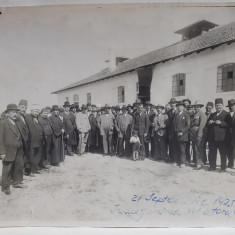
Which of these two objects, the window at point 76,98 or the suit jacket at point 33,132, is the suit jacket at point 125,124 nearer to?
the window at point 76,98

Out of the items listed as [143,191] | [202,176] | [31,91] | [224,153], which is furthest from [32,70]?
[224,153]

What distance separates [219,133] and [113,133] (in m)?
1.64

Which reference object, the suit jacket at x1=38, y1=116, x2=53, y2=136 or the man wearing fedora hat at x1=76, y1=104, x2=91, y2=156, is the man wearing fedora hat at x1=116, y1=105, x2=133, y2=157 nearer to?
the man wearing fedora hat at x1=76, y1=104, x2=91, y2=156

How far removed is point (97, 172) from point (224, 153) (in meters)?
1.45

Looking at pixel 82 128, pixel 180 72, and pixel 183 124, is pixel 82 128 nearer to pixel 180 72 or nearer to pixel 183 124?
pixel 183 124

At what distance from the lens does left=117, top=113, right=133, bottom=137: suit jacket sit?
344 centimetres

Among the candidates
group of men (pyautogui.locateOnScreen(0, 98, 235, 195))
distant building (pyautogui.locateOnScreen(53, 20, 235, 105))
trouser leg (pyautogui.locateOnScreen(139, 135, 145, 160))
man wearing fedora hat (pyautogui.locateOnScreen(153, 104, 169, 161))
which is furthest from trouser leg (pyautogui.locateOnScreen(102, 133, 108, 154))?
distant building (pyautogui.locateOnScreen(53, 20, 235, 105))

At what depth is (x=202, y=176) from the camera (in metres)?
2.46

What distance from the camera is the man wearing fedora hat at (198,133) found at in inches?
108

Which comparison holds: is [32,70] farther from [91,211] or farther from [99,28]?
[91,211]

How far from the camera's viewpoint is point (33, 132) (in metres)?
2.83

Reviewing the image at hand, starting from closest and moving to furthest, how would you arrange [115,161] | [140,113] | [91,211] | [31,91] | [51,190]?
[91,211] → [51,190] → [31,91] → [115,161] → [140,113]

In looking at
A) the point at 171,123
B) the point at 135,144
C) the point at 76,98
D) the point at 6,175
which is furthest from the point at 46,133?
the point at 171,123

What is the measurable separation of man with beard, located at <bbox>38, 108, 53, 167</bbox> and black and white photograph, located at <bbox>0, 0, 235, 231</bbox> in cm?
3
